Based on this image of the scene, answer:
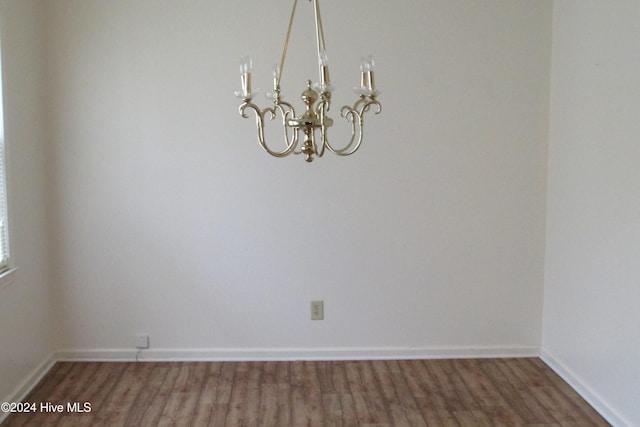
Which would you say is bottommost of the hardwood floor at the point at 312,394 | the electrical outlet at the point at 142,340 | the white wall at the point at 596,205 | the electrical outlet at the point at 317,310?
the hardwood floor at the point at 312,394

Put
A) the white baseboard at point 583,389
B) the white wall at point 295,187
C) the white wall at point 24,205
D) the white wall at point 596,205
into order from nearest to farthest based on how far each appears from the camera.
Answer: the white wall at point 596,205
the white baseboard at point 583,389
the white wall at point 24,205
the white wall at point 295,187

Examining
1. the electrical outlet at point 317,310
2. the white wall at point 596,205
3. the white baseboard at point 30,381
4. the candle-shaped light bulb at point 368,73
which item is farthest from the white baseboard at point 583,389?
the white baseboard at point 30,381

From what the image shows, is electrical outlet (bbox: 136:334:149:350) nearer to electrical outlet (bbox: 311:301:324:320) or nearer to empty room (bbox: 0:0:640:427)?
empty room (bbox: 0:0:640:427)

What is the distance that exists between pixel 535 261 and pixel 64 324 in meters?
2.99

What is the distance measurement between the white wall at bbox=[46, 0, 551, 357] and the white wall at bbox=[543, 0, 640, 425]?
18cm

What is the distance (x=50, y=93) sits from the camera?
3381 mm

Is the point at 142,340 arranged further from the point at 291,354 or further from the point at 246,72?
the point at 246,72

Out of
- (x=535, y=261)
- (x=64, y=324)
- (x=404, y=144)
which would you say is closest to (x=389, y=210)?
(x=404, y=144)

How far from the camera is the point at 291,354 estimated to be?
3613 millimetres

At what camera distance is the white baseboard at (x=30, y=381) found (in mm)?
2960

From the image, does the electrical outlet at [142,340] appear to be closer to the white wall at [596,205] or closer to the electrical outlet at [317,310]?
the electrical outlet at [317,310]

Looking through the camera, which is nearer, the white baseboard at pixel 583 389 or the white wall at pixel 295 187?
the white baseboard at pixel 583 389

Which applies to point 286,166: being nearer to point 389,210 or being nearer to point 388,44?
point 389,210

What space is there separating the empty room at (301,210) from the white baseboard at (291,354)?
1 cm
